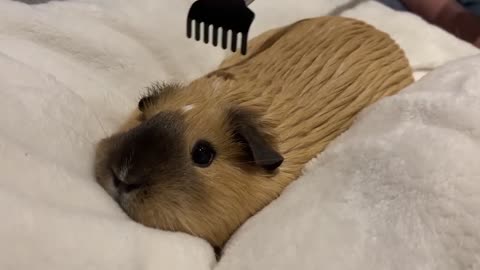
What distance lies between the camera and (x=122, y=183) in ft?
3.14

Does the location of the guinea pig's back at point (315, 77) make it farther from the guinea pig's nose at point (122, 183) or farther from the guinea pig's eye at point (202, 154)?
the guinea pig's nose at point (122, 183)

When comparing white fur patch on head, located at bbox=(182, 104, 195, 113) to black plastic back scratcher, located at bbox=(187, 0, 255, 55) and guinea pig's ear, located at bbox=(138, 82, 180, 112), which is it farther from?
black plastic back scratcher, located at bbox=(187, 0, 255, 55)

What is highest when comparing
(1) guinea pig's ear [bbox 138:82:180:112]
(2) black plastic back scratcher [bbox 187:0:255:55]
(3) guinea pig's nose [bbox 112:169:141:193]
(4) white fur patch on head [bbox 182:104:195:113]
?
(2) black plastic back scratcher [bbox 187:0:255:55]

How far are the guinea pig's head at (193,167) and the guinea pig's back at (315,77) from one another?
0.21 ft

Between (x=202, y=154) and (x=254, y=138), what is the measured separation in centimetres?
9

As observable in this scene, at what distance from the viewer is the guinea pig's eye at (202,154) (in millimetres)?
1001

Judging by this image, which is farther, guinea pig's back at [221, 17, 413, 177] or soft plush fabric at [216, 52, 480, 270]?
guinea pig's back at [221, 17, 413, 177]

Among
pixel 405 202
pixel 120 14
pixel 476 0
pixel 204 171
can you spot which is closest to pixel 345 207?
pixel 405 202

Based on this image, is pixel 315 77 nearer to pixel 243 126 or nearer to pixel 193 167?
pixel 243 126

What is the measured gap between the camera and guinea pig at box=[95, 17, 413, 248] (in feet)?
3.15

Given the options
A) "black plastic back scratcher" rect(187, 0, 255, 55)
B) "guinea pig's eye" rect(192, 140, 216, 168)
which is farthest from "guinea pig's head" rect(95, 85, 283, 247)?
"black plastic back scratcher" rect(187, 0, 255, 55)

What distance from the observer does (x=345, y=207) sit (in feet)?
3.03

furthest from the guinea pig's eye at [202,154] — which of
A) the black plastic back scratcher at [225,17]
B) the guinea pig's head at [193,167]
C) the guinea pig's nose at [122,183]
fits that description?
the black plastic back scratcher at [225,17]

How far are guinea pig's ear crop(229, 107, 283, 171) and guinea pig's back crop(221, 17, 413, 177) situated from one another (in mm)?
46
